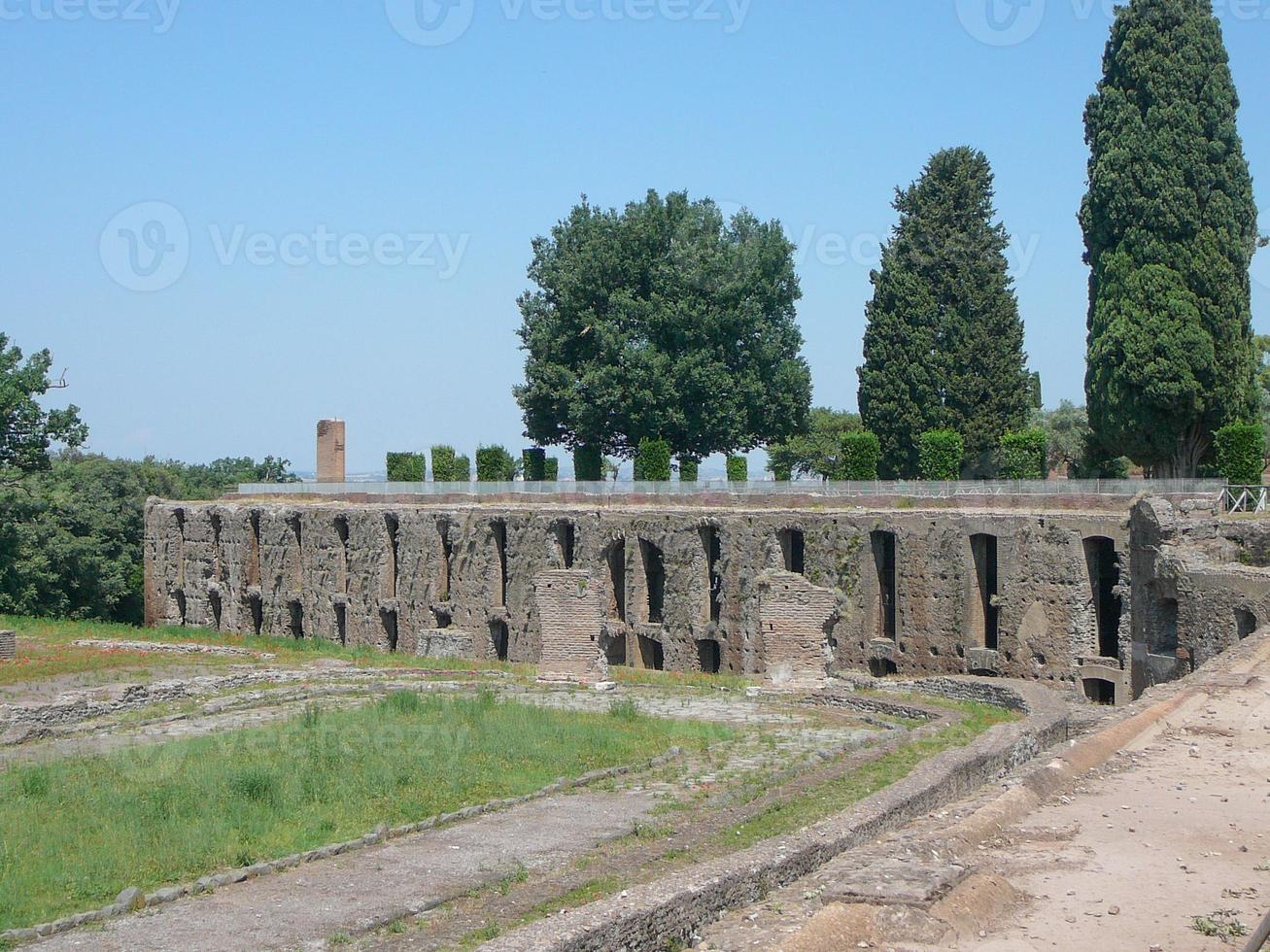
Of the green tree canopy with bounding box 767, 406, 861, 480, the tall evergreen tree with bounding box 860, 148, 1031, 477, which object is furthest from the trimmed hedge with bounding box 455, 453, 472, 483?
the green tree canopy with bounding box 767, 406, 861, 480

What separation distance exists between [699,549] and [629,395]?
42.6 feet

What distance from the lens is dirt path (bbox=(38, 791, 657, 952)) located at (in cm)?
1212

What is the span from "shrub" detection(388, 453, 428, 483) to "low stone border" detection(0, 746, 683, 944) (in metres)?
29.3

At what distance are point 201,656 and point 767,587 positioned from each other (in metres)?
14.4

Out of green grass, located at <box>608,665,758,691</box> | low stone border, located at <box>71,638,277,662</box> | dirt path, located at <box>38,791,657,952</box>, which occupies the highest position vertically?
dirt path, located at <box>38,791,657,952</box>

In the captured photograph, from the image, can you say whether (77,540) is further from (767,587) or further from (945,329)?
(945,329)

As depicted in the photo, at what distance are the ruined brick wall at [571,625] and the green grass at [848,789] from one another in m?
9.55

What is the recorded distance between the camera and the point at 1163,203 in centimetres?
3431

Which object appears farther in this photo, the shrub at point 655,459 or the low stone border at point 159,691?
the shrub at point 655,459

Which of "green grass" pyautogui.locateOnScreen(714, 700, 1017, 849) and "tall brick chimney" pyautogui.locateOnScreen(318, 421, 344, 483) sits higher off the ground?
"tall brick chimney" pyautogui.locateOnScreen(318, 421, 344, 483)

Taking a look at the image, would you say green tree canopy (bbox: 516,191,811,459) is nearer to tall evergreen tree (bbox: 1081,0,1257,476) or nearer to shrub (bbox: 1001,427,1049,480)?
shrub (bbox: 1001,427,1049,480)

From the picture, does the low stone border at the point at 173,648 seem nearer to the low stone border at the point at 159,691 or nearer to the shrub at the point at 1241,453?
the low stone border at the point at 159,691

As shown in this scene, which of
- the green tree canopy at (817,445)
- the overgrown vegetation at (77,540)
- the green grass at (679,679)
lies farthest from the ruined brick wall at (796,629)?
the green tree canopy at (817,445)

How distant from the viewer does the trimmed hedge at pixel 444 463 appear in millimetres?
46781
